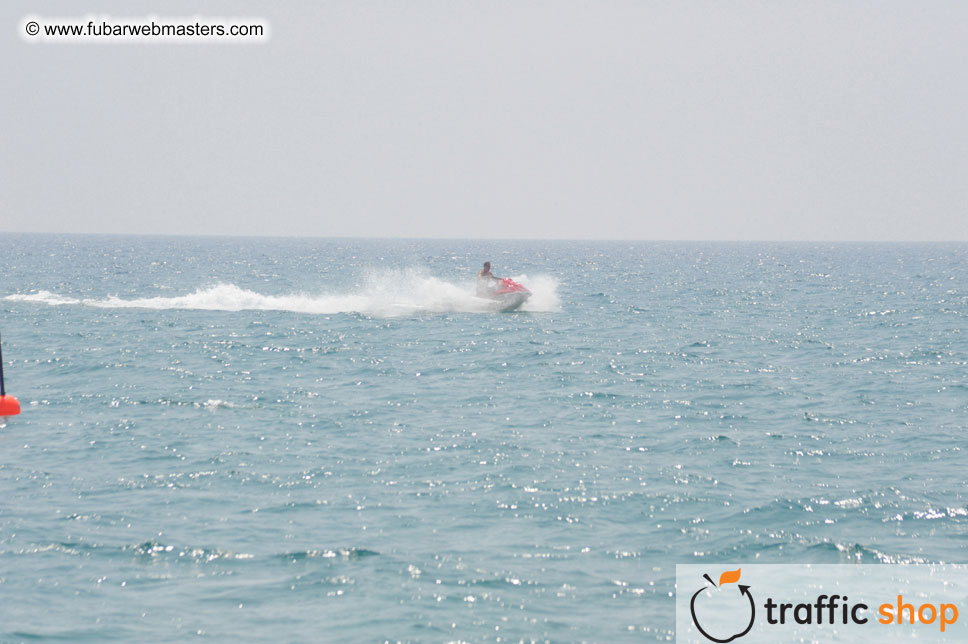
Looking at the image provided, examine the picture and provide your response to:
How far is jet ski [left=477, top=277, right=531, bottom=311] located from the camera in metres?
44.6

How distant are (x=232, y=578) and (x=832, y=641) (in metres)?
7.43

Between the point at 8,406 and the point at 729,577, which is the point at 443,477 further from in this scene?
the point at 8,406

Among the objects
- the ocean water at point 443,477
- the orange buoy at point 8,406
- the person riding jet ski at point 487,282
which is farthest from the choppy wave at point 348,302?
the orange buoy at point 8,406

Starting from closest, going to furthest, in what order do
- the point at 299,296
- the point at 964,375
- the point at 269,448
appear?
the point at 269,448 → the point at 964,375 → the point at 299,296

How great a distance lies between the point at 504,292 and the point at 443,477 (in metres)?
27.8

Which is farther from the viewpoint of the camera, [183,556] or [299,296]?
[299,296]

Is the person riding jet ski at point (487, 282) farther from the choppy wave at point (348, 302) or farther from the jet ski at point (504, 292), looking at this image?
the choppy wave at point (348, 302)

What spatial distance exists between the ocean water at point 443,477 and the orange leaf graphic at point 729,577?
1.93 ft

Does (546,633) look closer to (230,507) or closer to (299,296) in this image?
(230,507)

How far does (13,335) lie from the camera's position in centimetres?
3797

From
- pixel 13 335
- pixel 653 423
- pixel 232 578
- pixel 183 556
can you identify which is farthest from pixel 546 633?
pixel 13 335

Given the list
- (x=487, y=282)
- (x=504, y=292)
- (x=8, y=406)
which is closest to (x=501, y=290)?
(x=504, y=292)

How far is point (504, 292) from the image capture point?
44562 mm

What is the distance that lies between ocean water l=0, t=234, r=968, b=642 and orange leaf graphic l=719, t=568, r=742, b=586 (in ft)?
1.93
